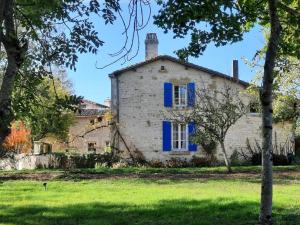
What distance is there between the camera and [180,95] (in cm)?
3406

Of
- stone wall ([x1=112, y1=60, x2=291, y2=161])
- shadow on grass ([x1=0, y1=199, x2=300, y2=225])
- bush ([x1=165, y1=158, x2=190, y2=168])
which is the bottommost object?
shadow on grass ([x1=0, y1=199, x2=300, y2=225])

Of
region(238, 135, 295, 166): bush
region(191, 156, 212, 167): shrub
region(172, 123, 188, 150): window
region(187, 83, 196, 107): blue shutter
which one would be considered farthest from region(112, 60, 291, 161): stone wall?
region(238, 135, 295, 166): bush

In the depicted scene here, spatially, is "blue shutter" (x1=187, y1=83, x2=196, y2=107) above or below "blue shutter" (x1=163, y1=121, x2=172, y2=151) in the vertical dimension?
above

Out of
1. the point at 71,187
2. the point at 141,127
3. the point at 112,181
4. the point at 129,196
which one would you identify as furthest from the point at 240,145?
the point at 129,196

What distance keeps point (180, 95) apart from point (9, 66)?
28216 millimetres

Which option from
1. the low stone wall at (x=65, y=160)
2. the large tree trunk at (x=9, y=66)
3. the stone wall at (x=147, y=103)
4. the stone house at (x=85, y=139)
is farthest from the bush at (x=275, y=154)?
the large tree trunk at (x=9, y=66)

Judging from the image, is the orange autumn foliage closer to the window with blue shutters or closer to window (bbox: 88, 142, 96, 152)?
window (bbox: 88, 142, 96, 152)

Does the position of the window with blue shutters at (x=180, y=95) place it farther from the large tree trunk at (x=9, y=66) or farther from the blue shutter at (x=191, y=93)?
the large tree trunk at (x=9, y=66)

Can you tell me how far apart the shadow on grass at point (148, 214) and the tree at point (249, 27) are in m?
2.02

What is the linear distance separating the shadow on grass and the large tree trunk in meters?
4.45

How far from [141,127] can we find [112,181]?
14301 mm

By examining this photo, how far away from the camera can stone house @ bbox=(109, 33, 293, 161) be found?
33.2m

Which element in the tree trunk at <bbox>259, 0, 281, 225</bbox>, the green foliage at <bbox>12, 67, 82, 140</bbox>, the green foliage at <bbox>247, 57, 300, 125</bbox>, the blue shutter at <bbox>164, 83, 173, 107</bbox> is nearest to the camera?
the green foliage at <bbox>12, 67, 82, 140</bbox>

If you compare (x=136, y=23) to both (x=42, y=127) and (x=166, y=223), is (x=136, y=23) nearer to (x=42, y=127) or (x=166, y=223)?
(x=42, y=127)
